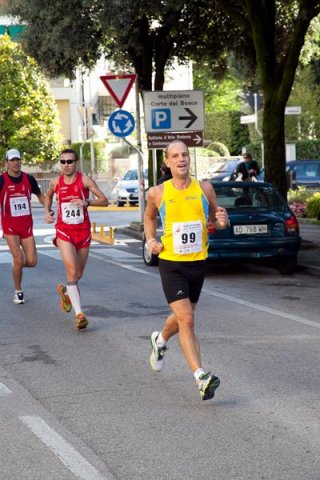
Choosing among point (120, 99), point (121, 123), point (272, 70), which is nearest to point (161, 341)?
point (272, 70)

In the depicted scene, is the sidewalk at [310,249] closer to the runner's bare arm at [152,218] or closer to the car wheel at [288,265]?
the car wheel at [288,265]

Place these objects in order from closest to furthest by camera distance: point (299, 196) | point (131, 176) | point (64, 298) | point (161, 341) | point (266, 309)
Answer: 1. point (161, 341)
2. point (64, 298)
3. point (266, 309)
4. point (299, 196)
5. point (131, 176)

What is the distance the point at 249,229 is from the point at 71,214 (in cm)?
537

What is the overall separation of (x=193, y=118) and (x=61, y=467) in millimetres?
19280

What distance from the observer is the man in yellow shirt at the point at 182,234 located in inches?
340

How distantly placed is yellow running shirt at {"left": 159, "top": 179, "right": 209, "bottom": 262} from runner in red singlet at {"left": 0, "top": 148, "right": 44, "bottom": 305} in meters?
5.72

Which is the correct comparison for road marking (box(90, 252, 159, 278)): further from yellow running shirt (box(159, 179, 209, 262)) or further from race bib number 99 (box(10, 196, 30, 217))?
yellow running shirt (box(159, 179, 209, 262))

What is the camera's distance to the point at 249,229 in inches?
682

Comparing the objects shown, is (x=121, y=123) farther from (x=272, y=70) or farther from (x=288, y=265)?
(x=288, y=265)

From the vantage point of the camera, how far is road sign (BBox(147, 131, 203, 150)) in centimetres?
2548

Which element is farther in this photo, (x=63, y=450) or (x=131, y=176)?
(x=131, y=176)

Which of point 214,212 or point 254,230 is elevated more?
point 214,212

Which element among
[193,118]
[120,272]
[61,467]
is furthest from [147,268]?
[61,467]

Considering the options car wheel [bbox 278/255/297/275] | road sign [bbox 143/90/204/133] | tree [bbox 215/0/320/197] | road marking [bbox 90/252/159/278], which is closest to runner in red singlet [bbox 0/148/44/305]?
road marking [bbox 90/252/159/278]
